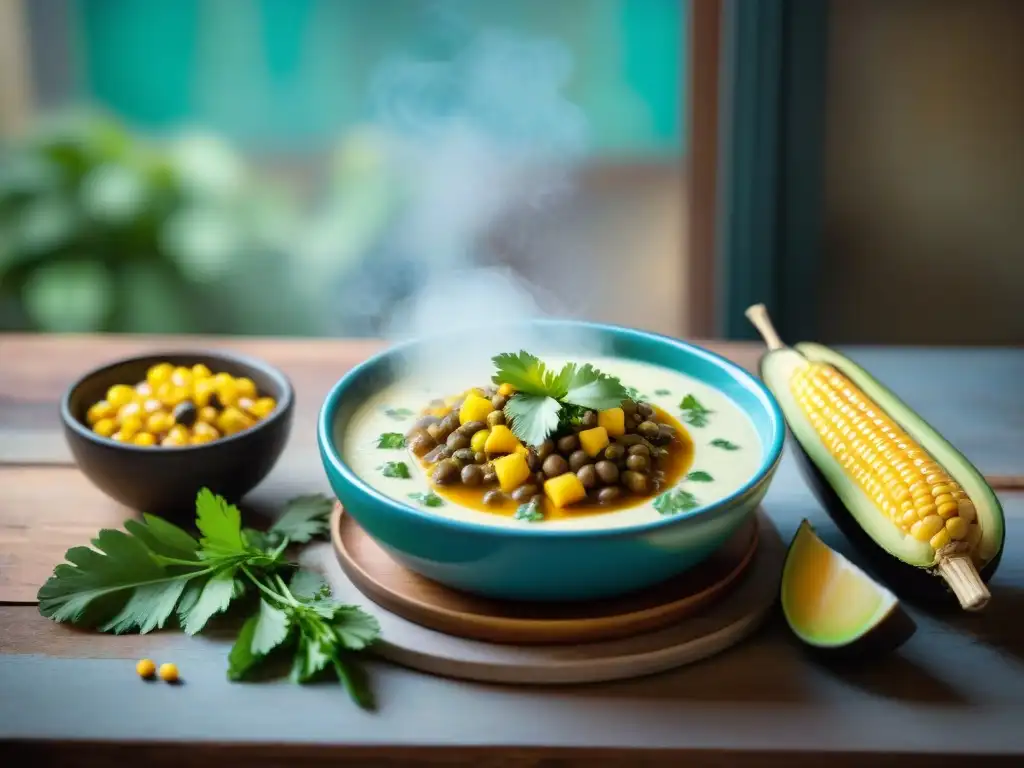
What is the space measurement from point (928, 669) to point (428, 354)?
0.95 metres

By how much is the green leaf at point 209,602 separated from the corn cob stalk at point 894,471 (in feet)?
3.08

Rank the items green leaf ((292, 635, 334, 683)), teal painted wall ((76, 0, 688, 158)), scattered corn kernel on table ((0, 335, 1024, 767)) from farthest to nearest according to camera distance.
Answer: teal painted wall ((76, 0, 688, 158)) < green leaf ((292, 635, 334, 683)) < scattered corn kernel on table ((0, 335, 1024, 767))

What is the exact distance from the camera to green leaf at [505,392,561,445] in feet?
5.42

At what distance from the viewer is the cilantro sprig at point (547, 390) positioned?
5.52 feet

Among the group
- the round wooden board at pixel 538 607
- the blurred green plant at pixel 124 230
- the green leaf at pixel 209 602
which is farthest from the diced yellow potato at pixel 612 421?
the blurred green plant at pixel 124 230

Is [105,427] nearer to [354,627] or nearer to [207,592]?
[207,592]

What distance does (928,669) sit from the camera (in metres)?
1.53

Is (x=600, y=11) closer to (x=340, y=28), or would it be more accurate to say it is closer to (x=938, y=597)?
(x=340, y=28)

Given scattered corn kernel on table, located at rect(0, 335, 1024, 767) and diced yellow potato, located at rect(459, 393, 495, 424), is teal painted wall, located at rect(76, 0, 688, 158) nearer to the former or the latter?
diced yellow potato, located at rect(459, 393, 495, 424)

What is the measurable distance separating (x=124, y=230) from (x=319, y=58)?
3.09ft

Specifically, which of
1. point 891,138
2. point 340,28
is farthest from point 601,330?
point 340,28

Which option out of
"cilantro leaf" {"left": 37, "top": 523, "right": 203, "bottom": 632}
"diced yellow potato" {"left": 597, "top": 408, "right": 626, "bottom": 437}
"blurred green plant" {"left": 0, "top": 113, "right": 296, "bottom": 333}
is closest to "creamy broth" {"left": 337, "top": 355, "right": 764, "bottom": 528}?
"diced yellow potato" {"left": 597, "top": 408, "right": 626, "bottom": 437}

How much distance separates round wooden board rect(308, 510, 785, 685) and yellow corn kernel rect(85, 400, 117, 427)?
1.98 feet

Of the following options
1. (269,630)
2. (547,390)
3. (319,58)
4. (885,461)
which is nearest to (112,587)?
(269,630)
